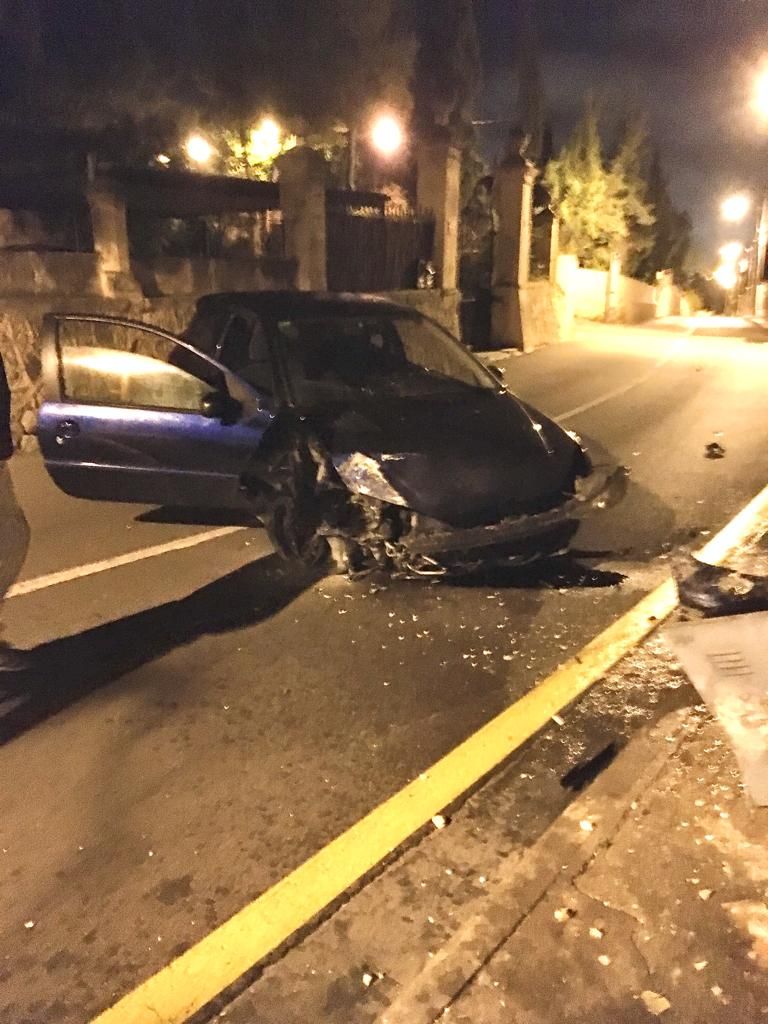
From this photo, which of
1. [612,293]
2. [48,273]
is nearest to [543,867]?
[48,273]

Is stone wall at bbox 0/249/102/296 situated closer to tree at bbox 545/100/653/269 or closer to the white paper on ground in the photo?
the white paper on ground

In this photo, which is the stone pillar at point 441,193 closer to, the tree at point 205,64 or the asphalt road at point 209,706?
the tree at point 205,64

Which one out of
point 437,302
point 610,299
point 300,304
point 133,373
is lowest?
point 133,373

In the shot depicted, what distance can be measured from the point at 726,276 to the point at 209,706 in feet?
233

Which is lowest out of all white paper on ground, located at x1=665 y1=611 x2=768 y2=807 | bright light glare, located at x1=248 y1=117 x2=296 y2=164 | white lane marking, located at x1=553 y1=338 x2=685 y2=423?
white paper on ground, located at x1=665 y1=611 x2=768 y2=807

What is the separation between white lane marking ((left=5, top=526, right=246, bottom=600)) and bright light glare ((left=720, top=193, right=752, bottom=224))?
4317 cm

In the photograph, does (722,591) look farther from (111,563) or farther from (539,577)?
(111,563)

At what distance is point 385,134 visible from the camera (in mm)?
24828

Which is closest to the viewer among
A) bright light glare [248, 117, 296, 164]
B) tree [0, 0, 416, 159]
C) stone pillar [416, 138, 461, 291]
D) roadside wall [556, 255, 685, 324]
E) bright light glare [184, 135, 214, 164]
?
stone pillar [416, 138, 461, 291]

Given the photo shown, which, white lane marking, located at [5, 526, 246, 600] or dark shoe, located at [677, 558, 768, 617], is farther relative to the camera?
white lane marking, located at [5, 526, 246, 600]

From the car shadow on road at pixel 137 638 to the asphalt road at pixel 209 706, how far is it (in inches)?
0.6

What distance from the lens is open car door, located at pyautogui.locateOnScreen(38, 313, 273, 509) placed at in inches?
Answer: 235

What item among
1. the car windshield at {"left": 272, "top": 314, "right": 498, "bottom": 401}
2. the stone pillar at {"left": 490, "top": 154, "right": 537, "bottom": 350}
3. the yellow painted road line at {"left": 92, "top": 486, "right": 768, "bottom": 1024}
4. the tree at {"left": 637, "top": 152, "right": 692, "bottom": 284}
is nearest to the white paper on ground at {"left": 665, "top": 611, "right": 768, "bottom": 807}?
the yellow painted road line at {"left": 92, "top": 486, "right": 768, "bottom": 1024}

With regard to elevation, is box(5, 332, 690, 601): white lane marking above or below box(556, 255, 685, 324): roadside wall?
below
